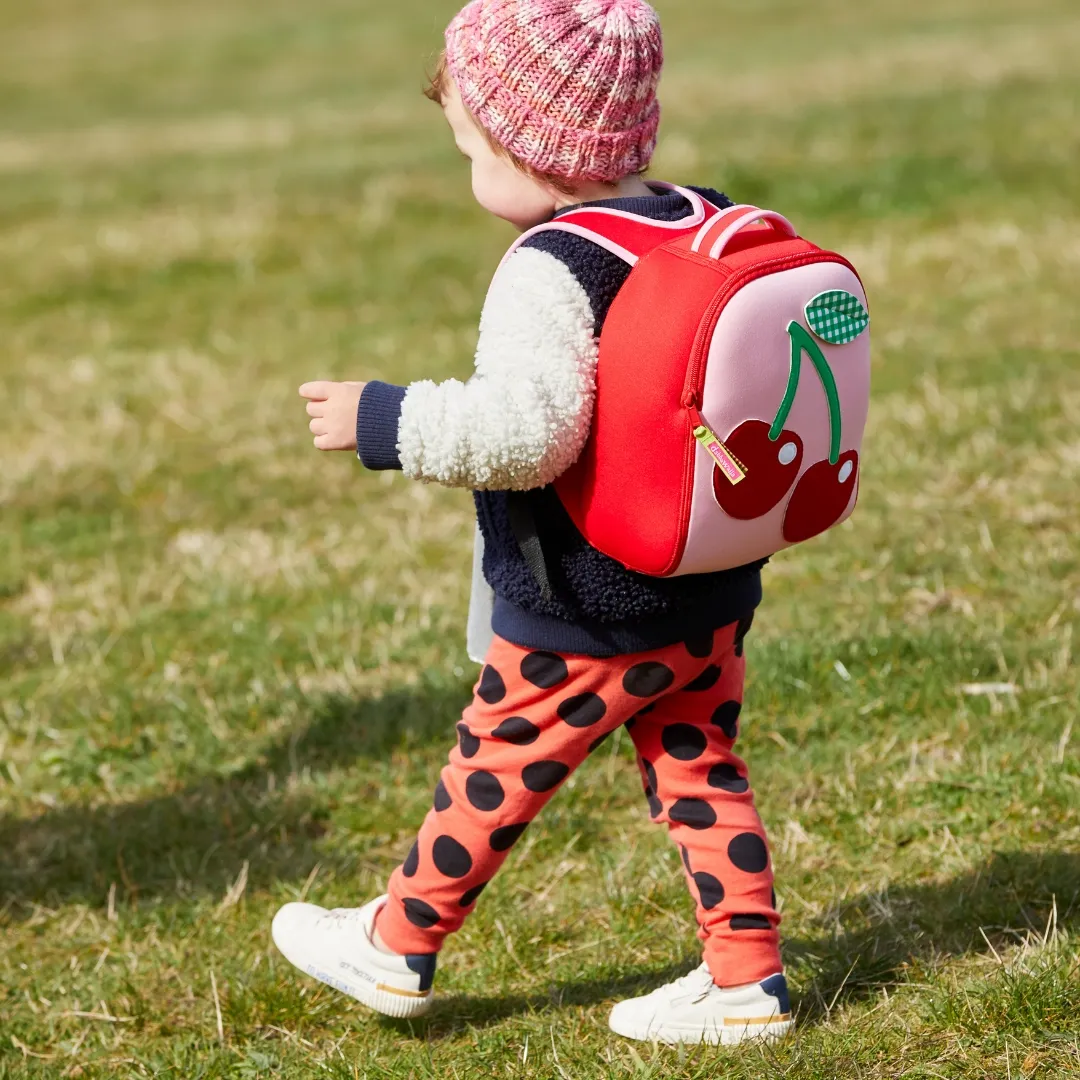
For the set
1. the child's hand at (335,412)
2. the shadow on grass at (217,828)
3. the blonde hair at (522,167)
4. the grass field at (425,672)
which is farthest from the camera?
the shadow on grass at (217,828)

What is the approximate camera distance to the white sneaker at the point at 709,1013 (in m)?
3.33

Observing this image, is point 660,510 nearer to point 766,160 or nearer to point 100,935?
point 100,935

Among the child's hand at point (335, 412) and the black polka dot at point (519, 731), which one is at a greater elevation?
the child's hand at point (335, 412)

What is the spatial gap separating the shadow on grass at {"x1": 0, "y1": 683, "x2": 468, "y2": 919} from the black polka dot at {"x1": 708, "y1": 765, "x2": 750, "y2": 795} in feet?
4.72

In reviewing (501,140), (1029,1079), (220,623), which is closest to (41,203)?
(220,623)

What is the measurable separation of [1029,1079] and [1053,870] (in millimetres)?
913

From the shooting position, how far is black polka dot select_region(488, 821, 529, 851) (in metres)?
3.36

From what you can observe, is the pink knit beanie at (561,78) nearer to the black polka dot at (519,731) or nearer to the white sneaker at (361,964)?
the black polka dot at (519,731)

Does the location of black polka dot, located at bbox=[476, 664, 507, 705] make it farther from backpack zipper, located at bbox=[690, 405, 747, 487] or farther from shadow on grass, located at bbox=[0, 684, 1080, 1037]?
shadow on grass, located at bbox=[0, 684, 1080, 1037]

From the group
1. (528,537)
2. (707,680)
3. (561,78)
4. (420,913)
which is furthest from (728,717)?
(561,78)

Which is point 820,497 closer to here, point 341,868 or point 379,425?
point 379,425

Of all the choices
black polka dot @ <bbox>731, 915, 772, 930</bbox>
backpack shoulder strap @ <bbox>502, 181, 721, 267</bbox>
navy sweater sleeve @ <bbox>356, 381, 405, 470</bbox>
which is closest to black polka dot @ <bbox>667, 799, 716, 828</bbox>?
black polka dot @ <bbox>731, 915, 772, 930</bbox>

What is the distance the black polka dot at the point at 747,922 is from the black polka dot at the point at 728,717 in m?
0.40

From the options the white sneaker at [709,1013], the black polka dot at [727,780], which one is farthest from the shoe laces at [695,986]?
the black polka dot at [727,780]
